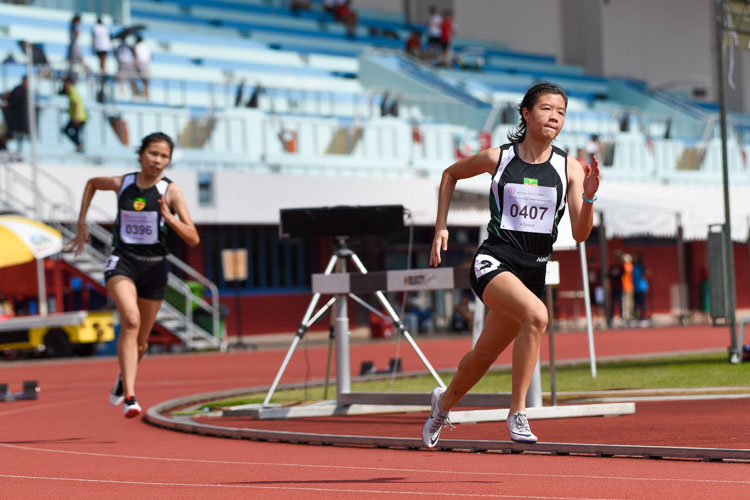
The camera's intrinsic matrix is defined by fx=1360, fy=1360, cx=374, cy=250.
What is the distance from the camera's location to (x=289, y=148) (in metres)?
30.6

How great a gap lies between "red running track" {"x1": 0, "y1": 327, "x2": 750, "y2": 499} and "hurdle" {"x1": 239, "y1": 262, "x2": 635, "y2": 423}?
0.69 feet

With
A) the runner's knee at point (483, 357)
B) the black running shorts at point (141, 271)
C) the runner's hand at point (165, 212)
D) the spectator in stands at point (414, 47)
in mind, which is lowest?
the runner's knee at point (483, 357)

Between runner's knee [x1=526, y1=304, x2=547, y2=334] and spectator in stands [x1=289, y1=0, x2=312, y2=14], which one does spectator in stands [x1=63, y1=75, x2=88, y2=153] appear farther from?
runner's knee [x1=526, y1=304, x2=547, y2=334]

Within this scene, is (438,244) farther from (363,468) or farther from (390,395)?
(390,395)

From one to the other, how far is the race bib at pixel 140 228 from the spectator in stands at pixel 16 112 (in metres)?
16.3

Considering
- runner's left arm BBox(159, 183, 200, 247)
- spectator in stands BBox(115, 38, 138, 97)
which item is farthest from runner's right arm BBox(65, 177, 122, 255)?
spectator in stands BBox(115, 38, 138, 97)

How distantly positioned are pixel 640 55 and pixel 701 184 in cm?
1806

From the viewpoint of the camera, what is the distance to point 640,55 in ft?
185

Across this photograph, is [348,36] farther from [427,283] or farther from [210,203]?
[427,283]

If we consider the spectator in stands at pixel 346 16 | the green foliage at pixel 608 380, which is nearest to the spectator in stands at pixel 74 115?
the green foliage at pixel 608 380

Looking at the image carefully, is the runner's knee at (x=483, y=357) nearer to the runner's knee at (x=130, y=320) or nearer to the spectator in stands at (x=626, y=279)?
the runner's knee at (x=130, y=320)

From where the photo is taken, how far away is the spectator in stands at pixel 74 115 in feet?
86.9

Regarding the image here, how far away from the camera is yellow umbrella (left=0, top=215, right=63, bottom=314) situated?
905 inches

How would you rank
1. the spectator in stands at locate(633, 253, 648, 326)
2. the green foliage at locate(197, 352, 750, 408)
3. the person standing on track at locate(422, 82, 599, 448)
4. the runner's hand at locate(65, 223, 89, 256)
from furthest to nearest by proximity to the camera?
the spectator in stands at locate(633, 253, 648, 326), the green foliage at locate(197, 352, 750, 408), the runner's hand at locate(65, 223, 89, 256), the person standing on track at locate(422, 82, 599, 448)
